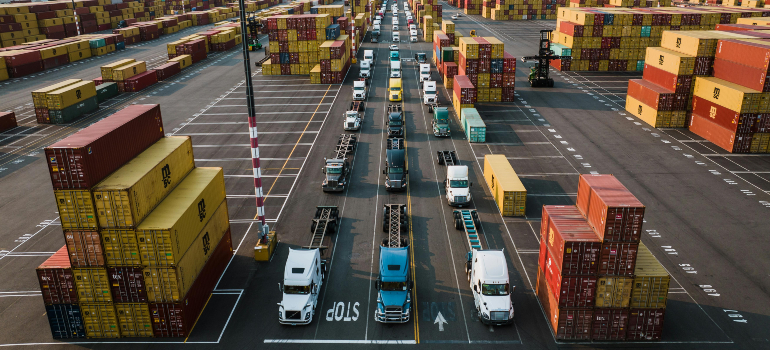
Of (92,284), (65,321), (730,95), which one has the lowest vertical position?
(65,321)

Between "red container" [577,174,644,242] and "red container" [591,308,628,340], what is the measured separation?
4.08 meters

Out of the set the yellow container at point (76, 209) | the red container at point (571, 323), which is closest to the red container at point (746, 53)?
the red container at point (571, 323)

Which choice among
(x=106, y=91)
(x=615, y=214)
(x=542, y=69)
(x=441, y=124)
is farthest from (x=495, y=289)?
(x=106, y=91)

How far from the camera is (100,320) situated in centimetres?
2797

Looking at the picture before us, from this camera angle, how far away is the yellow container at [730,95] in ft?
175

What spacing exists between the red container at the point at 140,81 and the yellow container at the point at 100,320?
67111mm

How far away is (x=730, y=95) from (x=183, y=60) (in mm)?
95679

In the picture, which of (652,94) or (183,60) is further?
(183,60)

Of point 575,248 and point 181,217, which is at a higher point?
point 181,217

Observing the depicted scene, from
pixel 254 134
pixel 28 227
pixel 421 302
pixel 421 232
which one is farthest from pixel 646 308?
pixel 28 227

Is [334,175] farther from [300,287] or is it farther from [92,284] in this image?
[92,284]

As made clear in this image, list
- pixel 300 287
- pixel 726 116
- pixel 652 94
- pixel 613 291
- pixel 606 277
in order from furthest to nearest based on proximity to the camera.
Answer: pixel 652 94 → pixel 726 116 → pixel 300 287 → pixel 613 291 → pixel 606 277

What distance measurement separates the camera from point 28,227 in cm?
4091

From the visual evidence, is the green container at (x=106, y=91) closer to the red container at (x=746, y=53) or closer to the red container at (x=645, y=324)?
the red container at (x=645, y=324)
